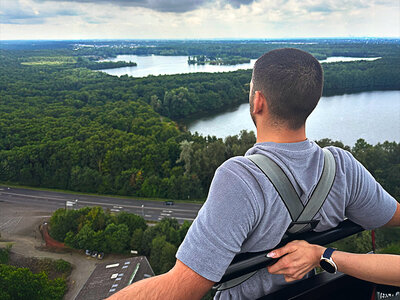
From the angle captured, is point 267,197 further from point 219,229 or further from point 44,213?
point 44,213

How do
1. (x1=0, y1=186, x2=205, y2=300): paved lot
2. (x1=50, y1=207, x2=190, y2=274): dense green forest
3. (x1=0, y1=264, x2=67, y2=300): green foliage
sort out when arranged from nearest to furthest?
(x1=0, y1=264, x2=67, y2=300): green foliage < (x1=50, y1=207, x2=190, y2=274): dense green forest < (x1=0, y1=186, x2=205, y2=300): paved lot

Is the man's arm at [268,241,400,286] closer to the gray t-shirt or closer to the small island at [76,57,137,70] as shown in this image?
the gray t-shirt

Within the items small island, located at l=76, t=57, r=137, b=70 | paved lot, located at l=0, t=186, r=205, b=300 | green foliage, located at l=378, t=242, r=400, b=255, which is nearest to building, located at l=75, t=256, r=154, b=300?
paved lot, located at l=0, t=186, r=205, b=300

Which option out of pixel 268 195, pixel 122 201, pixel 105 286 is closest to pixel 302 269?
pixel 268 195

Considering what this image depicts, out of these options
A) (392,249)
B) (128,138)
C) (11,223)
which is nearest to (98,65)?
(128,138)

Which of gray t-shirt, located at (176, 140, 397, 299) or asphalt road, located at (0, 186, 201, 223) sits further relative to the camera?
asphalt road, located at (0, 186, 201, 223)

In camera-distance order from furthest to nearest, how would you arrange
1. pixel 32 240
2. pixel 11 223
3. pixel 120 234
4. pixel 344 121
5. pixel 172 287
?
pixel 344 121 → pixel 11 223 → pixel 32 240 → pixel 120 234 → pixel 172 287
